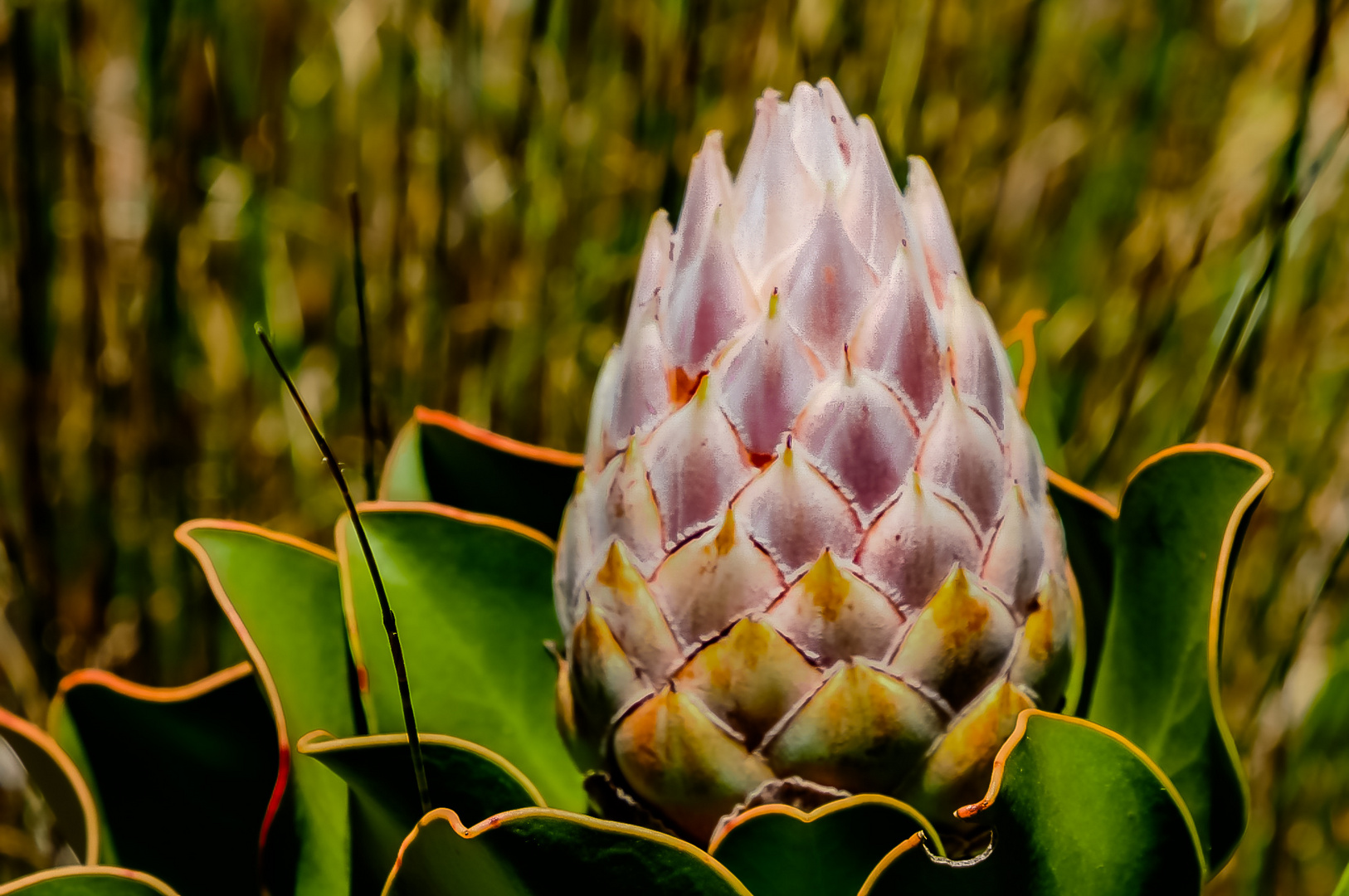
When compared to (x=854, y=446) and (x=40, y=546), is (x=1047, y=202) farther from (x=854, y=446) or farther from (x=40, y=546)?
(x=40, y=546)

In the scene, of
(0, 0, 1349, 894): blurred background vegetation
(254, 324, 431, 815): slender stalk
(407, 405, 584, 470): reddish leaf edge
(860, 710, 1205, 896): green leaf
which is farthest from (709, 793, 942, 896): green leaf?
(0, 0, 1349, 894): blurred background vegetation

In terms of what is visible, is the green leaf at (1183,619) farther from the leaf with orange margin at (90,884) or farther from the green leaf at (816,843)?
the leaf with orange margin at (90,884)

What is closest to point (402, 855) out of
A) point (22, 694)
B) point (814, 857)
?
point (814, 857)

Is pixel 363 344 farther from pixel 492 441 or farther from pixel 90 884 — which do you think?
pixel 90 884

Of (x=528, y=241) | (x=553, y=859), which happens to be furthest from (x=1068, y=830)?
(x=528, y=241)

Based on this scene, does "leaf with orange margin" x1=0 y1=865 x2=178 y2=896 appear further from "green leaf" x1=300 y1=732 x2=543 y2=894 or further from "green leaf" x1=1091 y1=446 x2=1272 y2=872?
"green leaf" x1=1091 y1=446 x2=1272 y2=872

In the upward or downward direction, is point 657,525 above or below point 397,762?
above

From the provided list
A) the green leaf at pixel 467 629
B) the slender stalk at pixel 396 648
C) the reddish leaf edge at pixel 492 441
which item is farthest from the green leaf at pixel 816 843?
the reddish leaf edge at pixel 492 441
